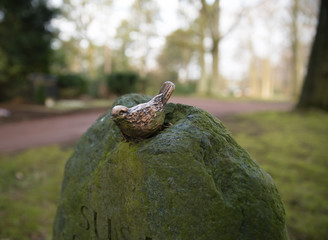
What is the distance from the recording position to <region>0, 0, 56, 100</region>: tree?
45.7ft

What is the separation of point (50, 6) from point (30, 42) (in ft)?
8.33

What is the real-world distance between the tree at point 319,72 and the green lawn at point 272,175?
8.91ft

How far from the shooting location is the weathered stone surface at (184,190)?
129cm

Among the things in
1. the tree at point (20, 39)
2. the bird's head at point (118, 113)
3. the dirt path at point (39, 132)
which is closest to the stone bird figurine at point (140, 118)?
the bird's head at point (118, 113)

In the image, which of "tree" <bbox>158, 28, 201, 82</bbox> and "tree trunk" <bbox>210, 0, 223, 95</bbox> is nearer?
"tree trunk" <bbox>210, 0, 223, 95</bbox>

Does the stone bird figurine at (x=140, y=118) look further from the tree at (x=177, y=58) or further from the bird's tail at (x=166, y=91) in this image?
the tree at (x=177, y=58)

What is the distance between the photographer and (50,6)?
48.8 ft

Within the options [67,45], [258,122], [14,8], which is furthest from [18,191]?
[67,45]

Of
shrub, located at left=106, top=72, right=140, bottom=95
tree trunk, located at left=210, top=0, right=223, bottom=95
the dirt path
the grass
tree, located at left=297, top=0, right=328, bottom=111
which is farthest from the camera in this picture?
tree trunk, located at left=210, top=0, right=223, bottom=95

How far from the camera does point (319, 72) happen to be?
9.15 metres

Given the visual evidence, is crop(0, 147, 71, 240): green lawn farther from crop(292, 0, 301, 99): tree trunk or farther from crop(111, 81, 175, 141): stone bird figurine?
crop(292, 0, 301, 99): tree trunk

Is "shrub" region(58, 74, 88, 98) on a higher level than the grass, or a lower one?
higher

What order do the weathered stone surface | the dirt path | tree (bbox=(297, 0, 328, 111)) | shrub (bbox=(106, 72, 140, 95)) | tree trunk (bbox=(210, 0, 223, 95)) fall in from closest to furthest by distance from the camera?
the weathered stone surface < the dirt path < tree (bbox=(297, 0, 328, 111)) < shrub (bbox=(106, 72, 140, 95)) < tree trunk (bbox=(210, 0, 223, 95))

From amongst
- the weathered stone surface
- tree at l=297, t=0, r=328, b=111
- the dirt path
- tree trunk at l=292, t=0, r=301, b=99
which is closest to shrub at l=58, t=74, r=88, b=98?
the dirt path
